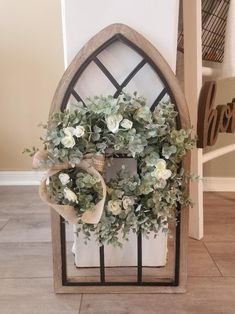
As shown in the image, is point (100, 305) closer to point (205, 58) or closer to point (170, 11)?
point (170, 11)

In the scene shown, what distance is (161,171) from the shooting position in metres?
0.61

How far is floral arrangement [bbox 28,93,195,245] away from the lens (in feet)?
1.98

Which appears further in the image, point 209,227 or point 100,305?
point 209,227

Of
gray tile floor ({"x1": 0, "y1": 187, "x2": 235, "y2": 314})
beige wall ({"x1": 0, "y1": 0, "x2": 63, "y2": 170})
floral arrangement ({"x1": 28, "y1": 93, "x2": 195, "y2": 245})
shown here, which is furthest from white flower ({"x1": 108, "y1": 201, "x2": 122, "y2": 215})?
beige wall ({"x1": 0, "y1": 0, "x2": 63, "y2": 170})

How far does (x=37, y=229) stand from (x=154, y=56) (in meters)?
0.74

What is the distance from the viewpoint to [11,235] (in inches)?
41.9

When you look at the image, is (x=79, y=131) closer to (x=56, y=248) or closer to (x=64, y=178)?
(x=64, y=178)

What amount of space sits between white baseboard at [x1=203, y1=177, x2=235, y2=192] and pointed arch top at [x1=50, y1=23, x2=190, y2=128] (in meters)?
0.96

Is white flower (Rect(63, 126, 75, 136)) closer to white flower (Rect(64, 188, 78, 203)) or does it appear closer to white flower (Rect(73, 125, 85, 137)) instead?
white flower (Rect(73, 125, 85, 137))

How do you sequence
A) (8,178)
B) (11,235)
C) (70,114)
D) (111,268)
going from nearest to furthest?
(70,114) → (111,268) → (11,235) → (8,178)

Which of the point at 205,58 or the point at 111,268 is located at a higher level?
the point at 205,58

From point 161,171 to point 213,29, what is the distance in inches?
28.3

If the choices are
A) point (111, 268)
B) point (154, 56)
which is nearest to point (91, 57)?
point (154, 56)

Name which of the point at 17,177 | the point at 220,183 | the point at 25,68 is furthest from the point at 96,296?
the point at 25,68
